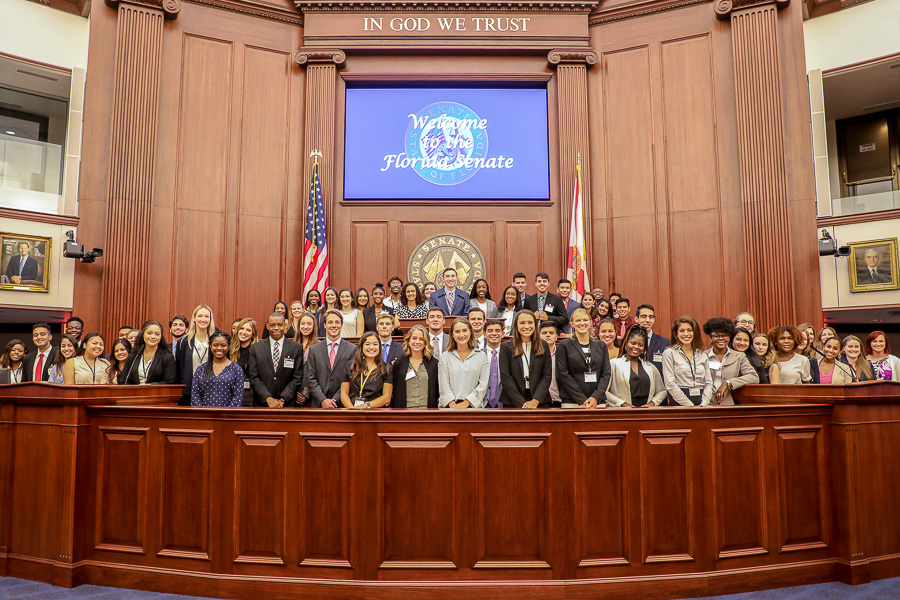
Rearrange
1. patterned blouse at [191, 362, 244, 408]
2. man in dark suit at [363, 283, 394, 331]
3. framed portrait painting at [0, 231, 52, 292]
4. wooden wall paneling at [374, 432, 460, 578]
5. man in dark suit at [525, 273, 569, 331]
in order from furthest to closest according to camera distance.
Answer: framed portrait painting at [0, 231, 52, 292], man in dark suit at [525, 273, 569, 331], man in dark suit at [363, 283, 394, 331], patterned blouse at [191, 362, 244, 408], wooden wall paneling at [374, 432, 460, 578]

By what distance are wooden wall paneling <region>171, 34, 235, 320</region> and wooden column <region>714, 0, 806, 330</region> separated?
26.6ft

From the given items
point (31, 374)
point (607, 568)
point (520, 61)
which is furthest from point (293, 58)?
point (607, 568)

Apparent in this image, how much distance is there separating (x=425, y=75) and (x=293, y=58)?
2.24m

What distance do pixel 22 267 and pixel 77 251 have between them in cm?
92

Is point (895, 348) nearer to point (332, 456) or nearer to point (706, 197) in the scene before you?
point (706, 197)

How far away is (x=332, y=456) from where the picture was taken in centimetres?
430

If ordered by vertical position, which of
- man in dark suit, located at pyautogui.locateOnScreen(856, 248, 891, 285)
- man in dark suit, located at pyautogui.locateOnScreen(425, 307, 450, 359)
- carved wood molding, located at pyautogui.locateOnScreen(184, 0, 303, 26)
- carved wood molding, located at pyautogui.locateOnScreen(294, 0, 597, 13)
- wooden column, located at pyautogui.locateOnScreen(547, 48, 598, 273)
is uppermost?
carved wood molding, located at pyautogui.locateOnScreen(294, 0, 597, 13)

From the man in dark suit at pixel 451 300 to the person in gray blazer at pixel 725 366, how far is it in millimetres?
3657

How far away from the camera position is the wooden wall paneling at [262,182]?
432 inches

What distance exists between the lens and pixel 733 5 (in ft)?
35.7

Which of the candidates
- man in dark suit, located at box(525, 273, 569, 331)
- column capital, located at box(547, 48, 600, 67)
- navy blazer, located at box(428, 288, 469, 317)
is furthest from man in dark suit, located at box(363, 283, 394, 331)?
column capital, located at box(547, 48, 600, 67)

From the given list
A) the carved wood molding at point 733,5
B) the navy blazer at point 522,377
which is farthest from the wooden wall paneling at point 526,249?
the navy blazer at point 522,377

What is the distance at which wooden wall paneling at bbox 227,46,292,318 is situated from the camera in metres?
11.0

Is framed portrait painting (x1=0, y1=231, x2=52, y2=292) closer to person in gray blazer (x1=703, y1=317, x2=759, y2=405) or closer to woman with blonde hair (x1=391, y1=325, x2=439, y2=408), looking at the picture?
woman with blonde hair (x1=391, y1=325, x2=439, y2=408)
